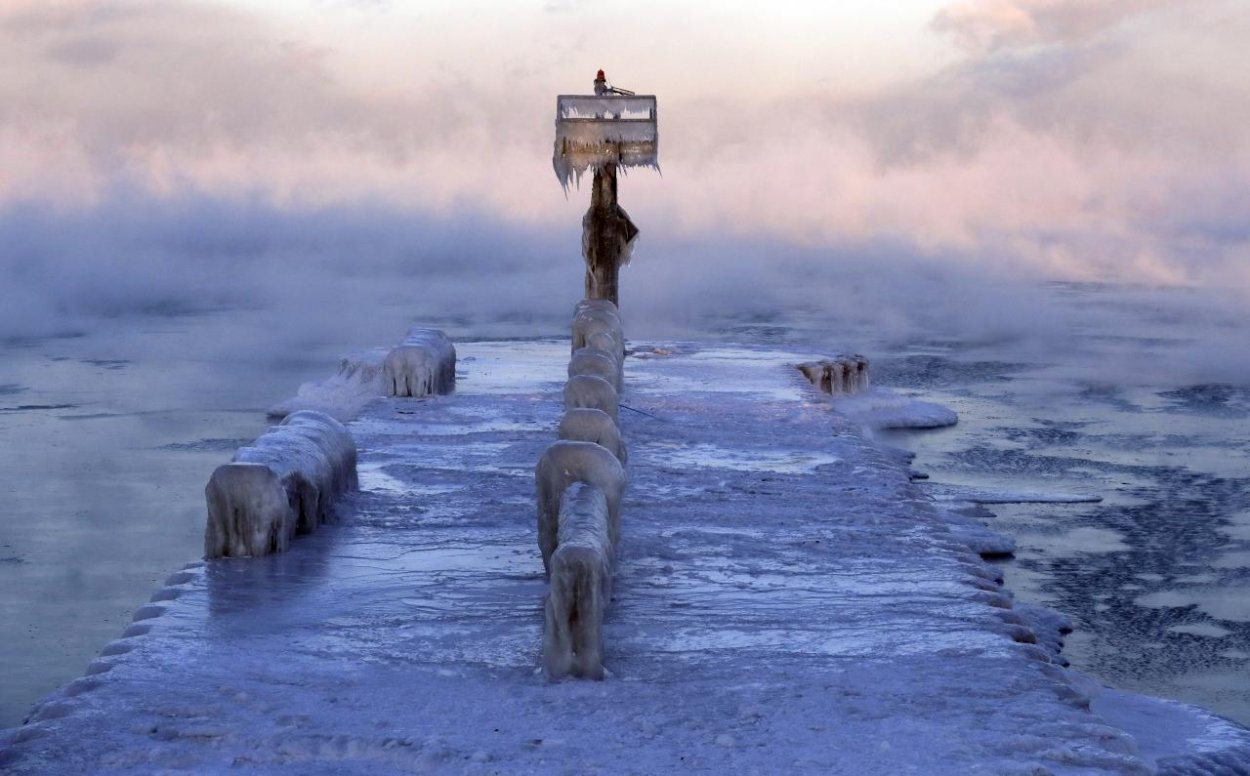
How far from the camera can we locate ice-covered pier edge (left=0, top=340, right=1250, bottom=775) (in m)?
5.36

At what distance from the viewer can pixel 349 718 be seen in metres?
5.66

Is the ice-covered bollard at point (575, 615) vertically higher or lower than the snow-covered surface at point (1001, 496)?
higher

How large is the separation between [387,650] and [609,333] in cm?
843

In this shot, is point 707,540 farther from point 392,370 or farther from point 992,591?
point 392,370

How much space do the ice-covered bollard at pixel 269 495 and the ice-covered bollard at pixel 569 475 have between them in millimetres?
1574

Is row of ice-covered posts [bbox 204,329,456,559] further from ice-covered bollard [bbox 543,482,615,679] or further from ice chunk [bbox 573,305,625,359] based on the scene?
ice chunk [bbox 573,305,625,359]

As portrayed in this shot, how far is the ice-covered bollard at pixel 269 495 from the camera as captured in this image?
7.97 metres

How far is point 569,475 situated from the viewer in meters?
7.31

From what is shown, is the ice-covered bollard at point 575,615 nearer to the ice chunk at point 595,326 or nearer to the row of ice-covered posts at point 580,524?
the row of ice-covered posts at point 580,524

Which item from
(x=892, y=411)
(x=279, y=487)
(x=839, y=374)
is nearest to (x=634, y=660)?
(x=279, y=487)

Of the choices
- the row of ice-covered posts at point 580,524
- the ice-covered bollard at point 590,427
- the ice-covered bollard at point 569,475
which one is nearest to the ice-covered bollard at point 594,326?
the row of ice-covered posts at point 580,524

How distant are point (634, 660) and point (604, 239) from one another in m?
10.8

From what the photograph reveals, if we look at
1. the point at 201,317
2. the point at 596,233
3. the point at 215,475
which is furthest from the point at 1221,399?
the point at 201,317

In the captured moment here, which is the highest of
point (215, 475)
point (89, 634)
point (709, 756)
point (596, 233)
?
point (596, 233)
